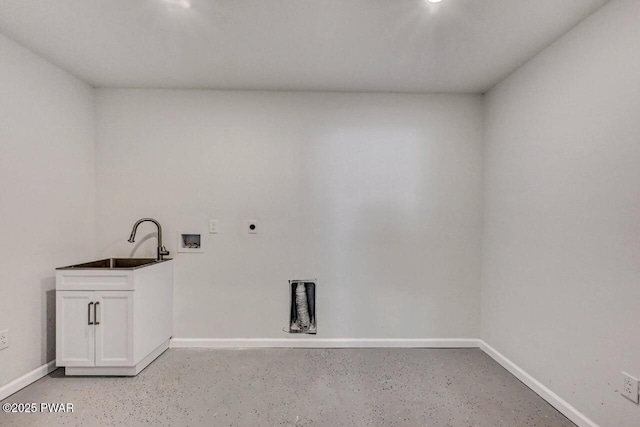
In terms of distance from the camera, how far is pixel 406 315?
104 inches

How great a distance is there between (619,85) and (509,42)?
26.2 inches

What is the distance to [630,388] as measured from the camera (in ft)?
4.54

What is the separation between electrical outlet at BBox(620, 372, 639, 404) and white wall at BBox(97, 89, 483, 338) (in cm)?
125

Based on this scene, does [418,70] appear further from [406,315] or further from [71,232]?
[71,232]

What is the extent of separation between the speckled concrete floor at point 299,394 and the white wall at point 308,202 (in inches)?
13.1

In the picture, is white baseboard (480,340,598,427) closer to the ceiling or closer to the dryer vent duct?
the dryer vent duct

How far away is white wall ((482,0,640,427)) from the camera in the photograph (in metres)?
1.42

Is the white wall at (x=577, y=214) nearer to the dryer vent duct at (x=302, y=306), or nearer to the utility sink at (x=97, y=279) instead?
the dryer vent duct at (x=302, y=306)

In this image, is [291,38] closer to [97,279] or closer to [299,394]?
[97,279]

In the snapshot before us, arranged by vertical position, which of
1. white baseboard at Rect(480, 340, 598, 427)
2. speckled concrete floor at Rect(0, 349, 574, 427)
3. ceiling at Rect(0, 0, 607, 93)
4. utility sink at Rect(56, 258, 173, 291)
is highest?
ceiling at Rect(0, 0, 607, 93)

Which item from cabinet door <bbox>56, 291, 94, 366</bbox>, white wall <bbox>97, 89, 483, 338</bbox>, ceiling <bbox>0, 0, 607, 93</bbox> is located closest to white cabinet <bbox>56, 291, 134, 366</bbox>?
cabinet door <bbox>56, 291, 94, 366</bbox>

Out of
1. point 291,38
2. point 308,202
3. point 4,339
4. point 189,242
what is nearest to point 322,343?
point 308,202

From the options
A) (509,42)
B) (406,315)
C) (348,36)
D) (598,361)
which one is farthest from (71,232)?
(598,361)

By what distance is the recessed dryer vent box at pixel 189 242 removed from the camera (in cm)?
260
